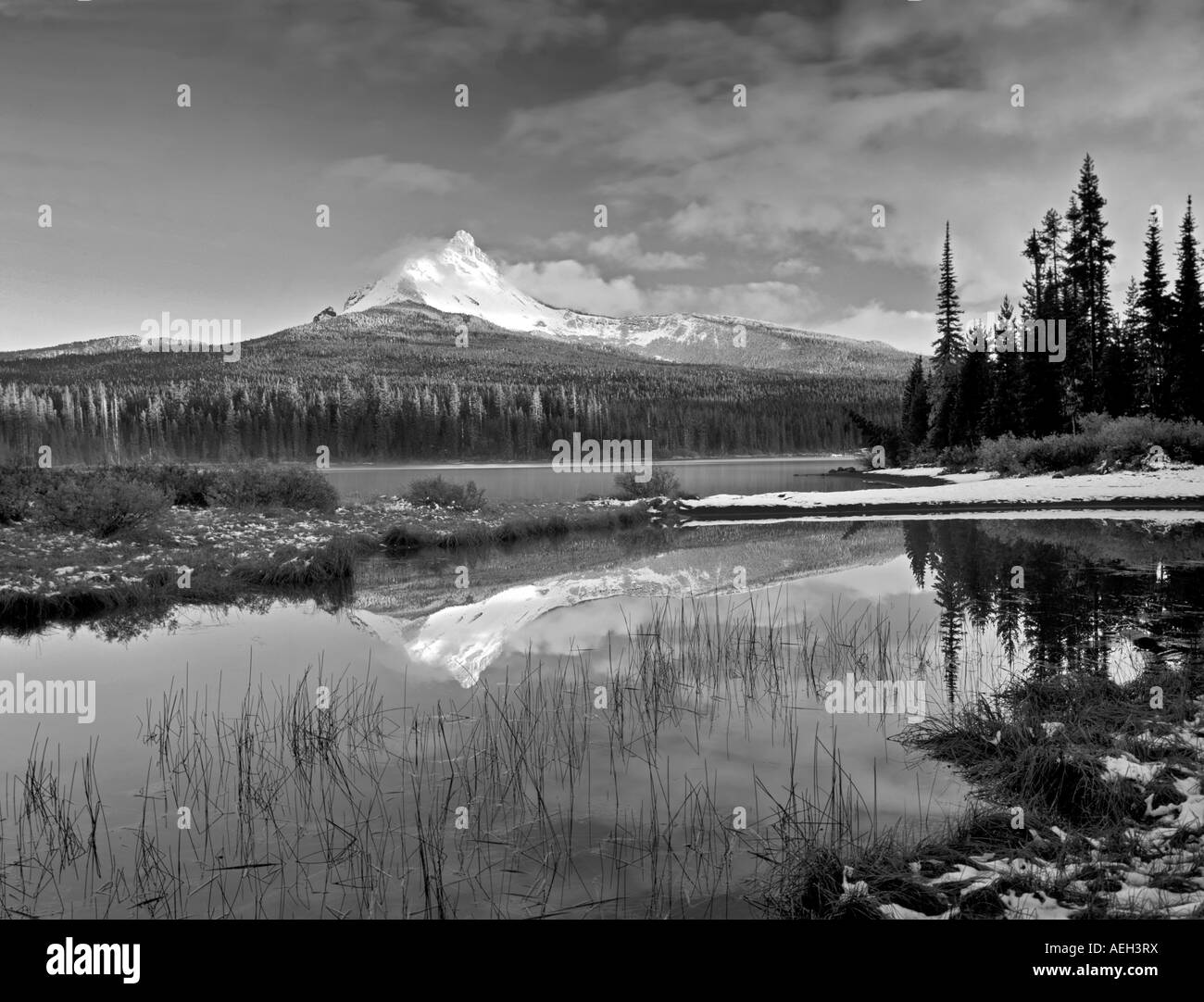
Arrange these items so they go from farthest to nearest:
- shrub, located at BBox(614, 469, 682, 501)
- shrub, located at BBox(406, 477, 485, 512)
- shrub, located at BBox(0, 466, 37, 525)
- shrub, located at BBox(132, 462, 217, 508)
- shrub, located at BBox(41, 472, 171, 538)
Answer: shrub, located at BBox(614, 469, 682, 501) < shrub, located at BBox(406, 477, 485, 512) < shrub, located at BBox(132, 462, 217, 508) < shrub, located at BBox(0, 466, 37, 525) < shrub, located at BBox(41, 472, 171, 538)

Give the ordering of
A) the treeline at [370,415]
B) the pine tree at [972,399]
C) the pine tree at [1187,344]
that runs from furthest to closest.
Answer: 1. the treeline at [370,415]
2. the pine tree at [972,399]
3. the pine tree at [1187,344]

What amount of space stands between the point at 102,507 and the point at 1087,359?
52.3 m

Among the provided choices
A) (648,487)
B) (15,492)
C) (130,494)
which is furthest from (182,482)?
(648,487)

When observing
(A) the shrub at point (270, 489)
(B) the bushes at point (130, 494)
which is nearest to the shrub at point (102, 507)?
(B) the bushes at point (130, 494)

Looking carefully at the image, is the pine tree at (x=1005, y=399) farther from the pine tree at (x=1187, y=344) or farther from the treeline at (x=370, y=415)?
the treeline at (x=370, y=415)

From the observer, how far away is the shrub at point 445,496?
32219 mm

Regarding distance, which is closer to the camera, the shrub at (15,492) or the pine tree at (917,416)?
the shrub at (15,492)

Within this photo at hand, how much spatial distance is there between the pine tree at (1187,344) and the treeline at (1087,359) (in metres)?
0.05

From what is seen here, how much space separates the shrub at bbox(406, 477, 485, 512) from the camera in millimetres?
32219

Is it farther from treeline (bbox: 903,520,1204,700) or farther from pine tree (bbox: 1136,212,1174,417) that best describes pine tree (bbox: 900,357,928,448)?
treeline (bbox: 903,520,1204,700)

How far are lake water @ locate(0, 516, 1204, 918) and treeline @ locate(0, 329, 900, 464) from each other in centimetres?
10548

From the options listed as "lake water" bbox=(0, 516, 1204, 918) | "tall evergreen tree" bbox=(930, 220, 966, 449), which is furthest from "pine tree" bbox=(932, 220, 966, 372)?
"lake water" bbox=(0, 516, 1204, 918)

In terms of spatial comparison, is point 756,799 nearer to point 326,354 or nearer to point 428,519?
point 428,519

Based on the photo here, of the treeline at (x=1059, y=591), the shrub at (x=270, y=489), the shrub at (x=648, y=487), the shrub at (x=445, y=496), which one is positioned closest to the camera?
the treeline at (x=1059, y=591)
